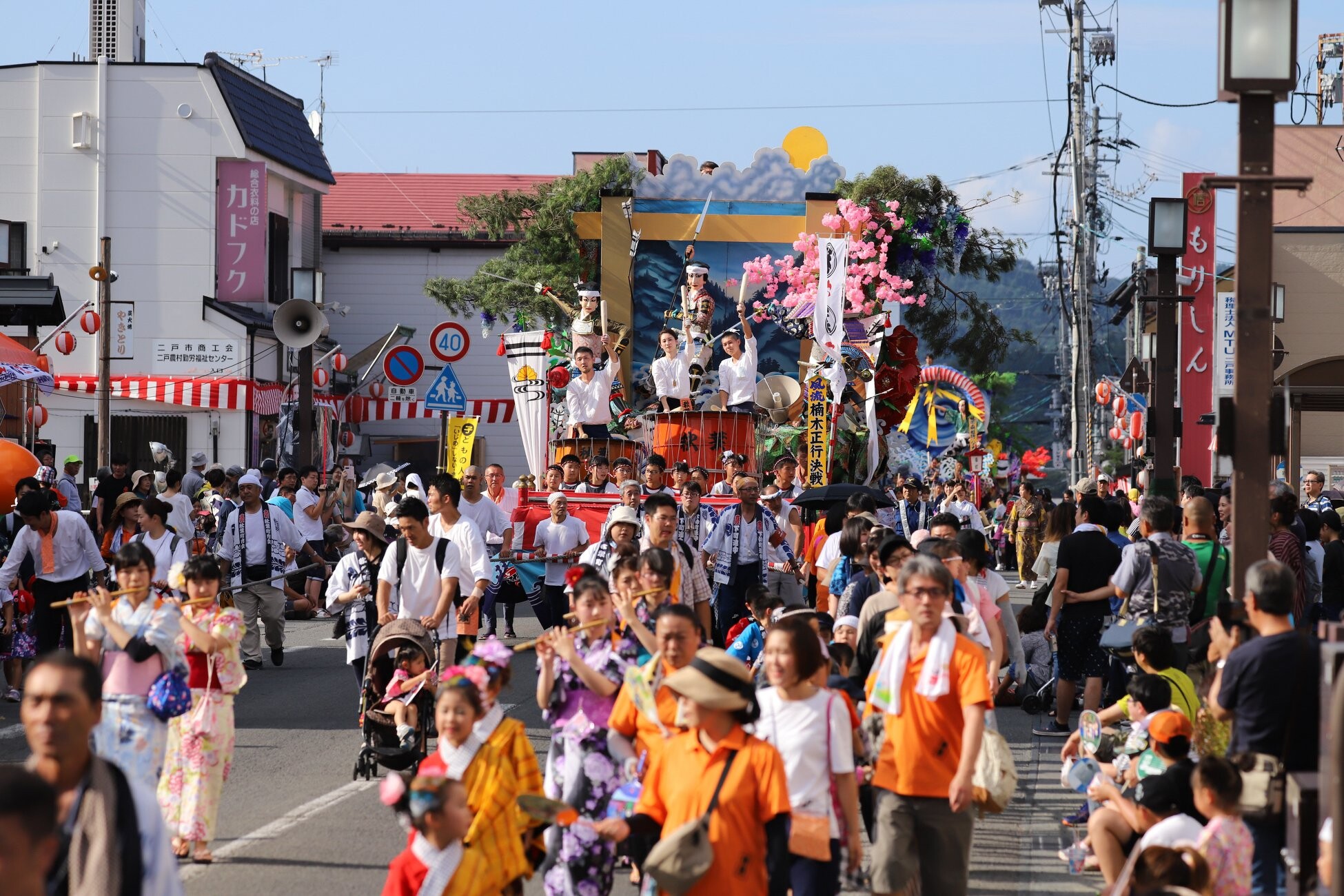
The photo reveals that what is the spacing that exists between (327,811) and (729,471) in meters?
9.87

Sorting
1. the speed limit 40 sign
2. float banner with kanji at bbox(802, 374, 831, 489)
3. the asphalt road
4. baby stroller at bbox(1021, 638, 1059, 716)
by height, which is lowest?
the asphalt road

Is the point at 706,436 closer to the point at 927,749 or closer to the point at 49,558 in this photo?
the point at 49,558

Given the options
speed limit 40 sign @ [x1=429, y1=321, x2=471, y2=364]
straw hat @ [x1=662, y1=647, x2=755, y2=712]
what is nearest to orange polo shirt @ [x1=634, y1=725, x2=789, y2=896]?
straw hat @ [x1=662, y1=647, x2=755, y2=712]

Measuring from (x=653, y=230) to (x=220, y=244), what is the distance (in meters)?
11.3

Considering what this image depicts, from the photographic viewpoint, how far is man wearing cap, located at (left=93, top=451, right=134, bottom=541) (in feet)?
63.3

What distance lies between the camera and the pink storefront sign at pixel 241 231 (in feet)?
109

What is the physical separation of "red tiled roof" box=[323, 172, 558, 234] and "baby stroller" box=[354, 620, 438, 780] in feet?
118

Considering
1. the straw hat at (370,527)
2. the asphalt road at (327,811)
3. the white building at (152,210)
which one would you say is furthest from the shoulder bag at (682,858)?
the white building at (152,210)

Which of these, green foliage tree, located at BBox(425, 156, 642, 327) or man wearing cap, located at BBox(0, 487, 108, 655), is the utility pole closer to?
man wearing cap, located at BBox(0, 487, 108, 655)

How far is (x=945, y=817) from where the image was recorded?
6.19 m

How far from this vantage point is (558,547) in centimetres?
1574

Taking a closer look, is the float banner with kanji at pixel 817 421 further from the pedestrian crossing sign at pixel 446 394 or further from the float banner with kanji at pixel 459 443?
the pedestrian crossing sign at pixel 446 394

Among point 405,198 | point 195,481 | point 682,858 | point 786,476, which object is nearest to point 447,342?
point 195,481

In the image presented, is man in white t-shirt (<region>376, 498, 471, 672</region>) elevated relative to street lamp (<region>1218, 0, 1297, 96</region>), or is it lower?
lower
